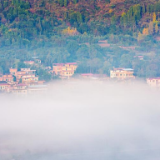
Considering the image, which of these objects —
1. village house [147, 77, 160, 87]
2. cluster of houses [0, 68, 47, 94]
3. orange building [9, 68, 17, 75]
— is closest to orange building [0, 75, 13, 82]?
cluster of houses [0, 68, 47, 94]

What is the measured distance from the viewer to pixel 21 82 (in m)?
20.4

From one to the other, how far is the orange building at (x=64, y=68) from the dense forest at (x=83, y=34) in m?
0.12

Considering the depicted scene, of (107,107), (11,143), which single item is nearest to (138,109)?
(107,107)

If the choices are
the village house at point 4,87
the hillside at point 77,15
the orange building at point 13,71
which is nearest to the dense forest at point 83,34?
the hillside at point 77,15

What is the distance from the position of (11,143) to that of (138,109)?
9.83ft

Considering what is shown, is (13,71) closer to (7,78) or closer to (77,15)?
(7,78)

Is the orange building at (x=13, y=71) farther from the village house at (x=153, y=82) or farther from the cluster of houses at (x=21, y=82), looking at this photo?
the village house at (x=153, y=82)

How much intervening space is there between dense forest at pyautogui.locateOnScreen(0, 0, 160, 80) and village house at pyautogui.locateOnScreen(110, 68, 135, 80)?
0.13 metres

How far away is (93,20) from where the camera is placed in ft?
76.4

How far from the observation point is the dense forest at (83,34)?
843 inches

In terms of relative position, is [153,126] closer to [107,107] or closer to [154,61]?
[107,107]

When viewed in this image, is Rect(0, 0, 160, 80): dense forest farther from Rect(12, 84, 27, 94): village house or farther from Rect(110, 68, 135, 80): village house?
Rect(12, 84, 27, 94): village house

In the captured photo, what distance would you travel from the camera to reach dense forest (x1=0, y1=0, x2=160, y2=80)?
21422mm

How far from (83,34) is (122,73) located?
6.39 ft
